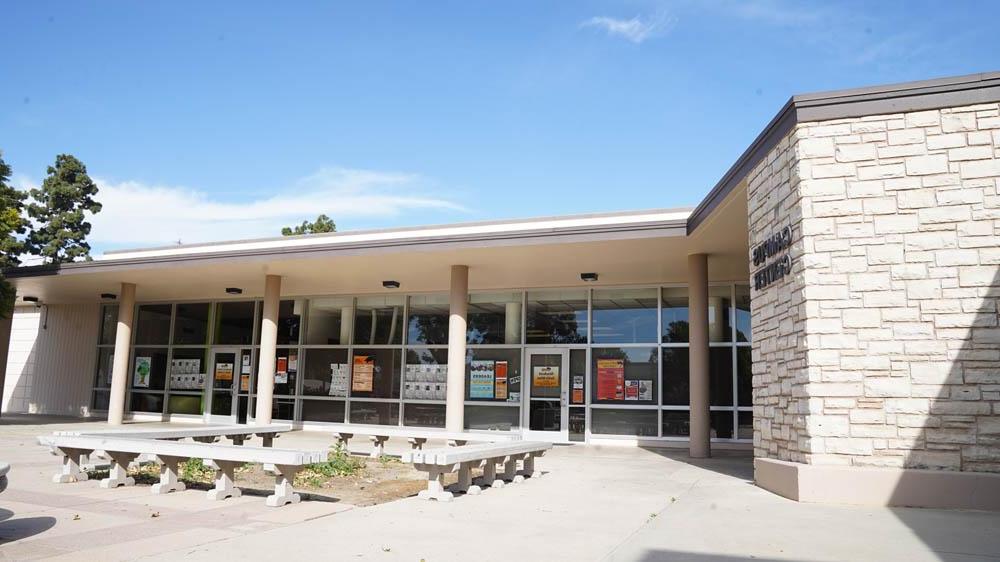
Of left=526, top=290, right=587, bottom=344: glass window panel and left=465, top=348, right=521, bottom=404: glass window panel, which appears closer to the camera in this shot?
left=526, top=290, right=587, bottom=344: glass window panel

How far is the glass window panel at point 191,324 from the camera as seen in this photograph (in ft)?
71.9

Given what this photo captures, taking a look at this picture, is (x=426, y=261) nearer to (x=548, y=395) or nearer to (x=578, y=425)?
(x=548, y=395)

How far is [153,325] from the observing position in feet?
75.0

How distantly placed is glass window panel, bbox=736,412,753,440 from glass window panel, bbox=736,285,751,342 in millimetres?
1551

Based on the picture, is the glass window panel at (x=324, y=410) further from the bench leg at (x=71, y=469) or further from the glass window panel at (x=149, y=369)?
the bench leg at (x=71, y=469)

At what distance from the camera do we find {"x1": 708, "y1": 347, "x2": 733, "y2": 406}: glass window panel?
635 inches

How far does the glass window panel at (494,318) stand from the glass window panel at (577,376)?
139cm

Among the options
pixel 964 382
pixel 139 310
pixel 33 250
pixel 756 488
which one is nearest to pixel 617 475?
pixel 756 488

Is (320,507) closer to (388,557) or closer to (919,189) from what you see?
(388,557)

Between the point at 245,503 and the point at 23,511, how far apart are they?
6.28 ft

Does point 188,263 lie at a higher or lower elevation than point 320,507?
higher

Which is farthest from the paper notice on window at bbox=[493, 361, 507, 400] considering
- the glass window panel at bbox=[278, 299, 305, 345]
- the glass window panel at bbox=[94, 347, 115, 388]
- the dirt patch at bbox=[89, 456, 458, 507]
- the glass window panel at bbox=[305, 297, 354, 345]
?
the glass window panel at bbox=[94, 347, 115, 388]

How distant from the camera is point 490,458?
927cm

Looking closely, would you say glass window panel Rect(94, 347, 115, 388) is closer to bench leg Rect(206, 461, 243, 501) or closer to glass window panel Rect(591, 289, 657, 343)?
glass window panel Rect(591, 289, 657, 343)
